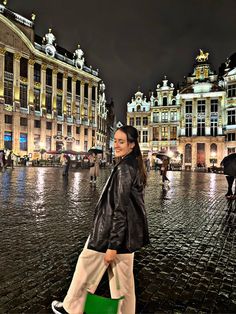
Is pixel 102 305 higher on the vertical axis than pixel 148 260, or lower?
higher

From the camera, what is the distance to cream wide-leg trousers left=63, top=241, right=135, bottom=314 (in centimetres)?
220

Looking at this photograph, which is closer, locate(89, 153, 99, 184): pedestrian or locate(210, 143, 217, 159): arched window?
locate(89, 153, 99, 184): pedestrian

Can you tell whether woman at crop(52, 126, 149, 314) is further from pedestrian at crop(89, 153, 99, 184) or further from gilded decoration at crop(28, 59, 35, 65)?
gilded decoration at crop(28, 59, 35, 65)

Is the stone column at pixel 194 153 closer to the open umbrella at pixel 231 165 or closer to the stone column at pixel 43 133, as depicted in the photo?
the stone column at pixel 43 133

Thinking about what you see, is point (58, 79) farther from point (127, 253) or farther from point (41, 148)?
point (127, 253)

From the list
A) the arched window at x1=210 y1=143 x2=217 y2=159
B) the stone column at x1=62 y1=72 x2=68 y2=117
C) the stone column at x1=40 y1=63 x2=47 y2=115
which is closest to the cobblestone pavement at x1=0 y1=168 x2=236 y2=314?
the stone column at x1=40 y1=63 x2=47 y2=115

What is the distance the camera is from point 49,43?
50844 mm

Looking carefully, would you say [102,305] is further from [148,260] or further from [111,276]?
[148,260]

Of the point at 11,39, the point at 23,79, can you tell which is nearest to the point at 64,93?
the point at 23,79

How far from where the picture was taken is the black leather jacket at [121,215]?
208 cm

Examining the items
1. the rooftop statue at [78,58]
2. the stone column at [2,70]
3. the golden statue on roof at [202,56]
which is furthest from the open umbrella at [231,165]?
the rooftop statue at [78,58]

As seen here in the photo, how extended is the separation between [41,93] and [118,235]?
4952 centimetres

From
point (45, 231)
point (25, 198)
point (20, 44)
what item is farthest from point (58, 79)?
point (45, 231)

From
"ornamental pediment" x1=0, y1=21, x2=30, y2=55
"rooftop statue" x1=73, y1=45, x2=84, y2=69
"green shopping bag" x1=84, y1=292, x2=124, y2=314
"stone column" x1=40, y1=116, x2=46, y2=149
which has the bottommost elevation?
"green shopping bag" x1=84, y1=292, x2=124, y2=314
